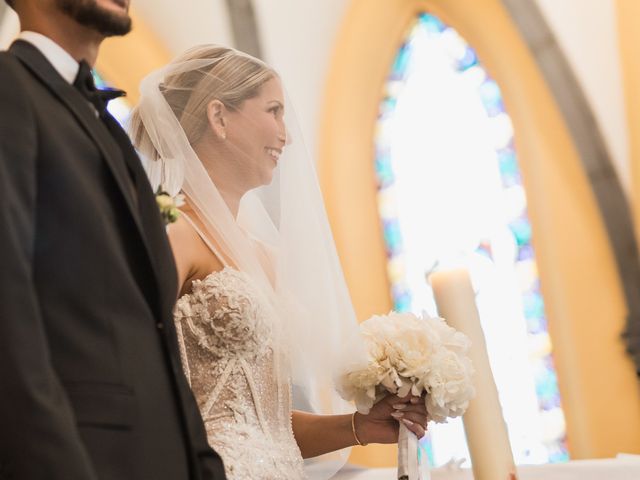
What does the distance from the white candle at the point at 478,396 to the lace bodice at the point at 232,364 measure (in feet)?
1.39

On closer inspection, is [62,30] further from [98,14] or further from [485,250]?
[485,250]

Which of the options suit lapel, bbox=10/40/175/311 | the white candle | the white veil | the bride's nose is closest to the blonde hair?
the white veil

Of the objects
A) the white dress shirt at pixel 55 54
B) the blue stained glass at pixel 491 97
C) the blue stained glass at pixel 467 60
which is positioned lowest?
the white dress shirt at pixel 55 54

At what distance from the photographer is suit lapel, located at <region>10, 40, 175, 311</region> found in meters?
1.53

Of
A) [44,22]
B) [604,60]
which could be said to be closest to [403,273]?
[604,60]

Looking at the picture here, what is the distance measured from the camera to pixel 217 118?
2609 millimetres

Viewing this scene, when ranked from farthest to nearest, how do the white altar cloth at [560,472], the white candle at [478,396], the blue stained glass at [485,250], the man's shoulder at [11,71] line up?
the blue stained glass at [485,250] → the white altar cloth at [560,472] → the white candle at [478,396] → the man's shoulder at [11,71]

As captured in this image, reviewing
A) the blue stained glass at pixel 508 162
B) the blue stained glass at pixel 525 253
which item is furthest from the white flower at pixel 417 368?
the blue stained glass at pixel 508 162

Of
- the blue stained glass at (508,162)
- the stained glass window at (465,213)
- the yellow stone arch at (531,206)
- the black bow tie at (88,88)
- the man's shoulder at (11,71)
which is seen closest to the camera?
the man's shoulder at (11,71)

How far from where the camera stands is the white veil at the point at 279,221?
2.44 meters

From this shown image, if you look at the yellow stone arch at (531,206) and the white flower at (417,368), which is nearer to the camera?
the white flower at (417,368)

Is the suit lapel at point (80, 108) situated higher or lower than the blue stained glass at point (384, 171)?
lower

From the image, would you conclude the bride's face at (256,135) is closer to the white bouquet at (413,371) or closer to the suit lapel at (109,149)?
the white bouquet at (413,371)

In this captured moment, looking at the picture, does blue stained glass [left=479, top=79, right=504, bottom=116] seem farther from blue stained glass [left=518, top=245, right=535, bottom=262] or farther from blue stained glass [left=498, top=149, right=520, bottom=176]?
blue stained glass [left=518, top=245, right=535, bottom=262]
